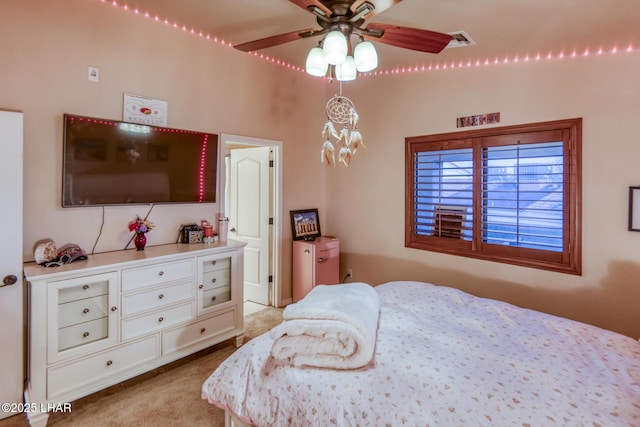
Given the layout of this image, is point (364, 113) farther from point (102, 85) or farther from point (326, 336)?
point (326, 336)

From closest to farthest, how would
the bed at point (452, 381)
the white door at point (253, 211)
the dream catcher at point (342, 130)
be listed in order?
the bed at point (452, 381)
the dream catcher at point (342, 130)
the white door at point (253, 211)

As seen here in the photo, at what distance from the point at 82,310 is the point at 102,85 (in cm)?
167

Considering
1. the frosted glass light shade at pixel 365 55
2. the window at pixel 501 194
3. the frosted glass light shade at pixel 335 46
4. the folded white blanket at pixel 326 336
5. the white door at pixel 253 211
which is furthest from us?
the white door at pixel 253 211

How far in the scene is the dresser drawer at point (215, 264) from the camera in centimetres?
273

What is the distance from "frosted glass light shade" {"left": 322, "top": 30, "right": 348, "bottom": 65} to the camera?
170 cm

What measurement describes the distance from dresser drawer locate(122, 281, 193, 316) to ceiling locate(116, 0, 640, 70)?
2184 millimetres

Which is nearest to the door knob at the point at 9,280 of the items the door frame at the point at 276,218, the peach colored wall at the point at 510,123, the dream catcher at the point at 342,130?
the door frame at the point at 276,218

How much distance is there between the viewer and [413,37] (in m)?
1.88

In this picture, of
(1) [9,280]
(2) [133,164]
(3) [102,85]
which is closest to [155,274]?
Result: (1) [9,280]

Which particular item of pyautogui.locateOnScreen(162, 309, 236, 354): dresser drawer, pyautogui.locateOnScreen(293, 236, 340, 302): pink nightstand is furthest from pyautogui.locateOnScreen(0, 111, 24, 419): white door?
pyautogui.locateOnScreen(293, 236, 340, 302): pink nightstand

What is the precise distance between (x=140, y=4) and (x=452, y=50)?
8.59 ft

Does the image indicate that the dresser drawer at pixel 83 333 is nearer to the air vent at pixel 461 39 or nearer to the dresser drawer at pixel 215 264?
the dresser drawer at pixel 215 264

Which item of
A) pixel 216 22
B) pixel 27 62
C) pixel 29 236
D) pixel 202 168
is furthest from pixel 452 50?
pixel 29 236

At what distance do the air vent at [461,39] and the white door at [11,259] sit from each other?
310 centimetres
